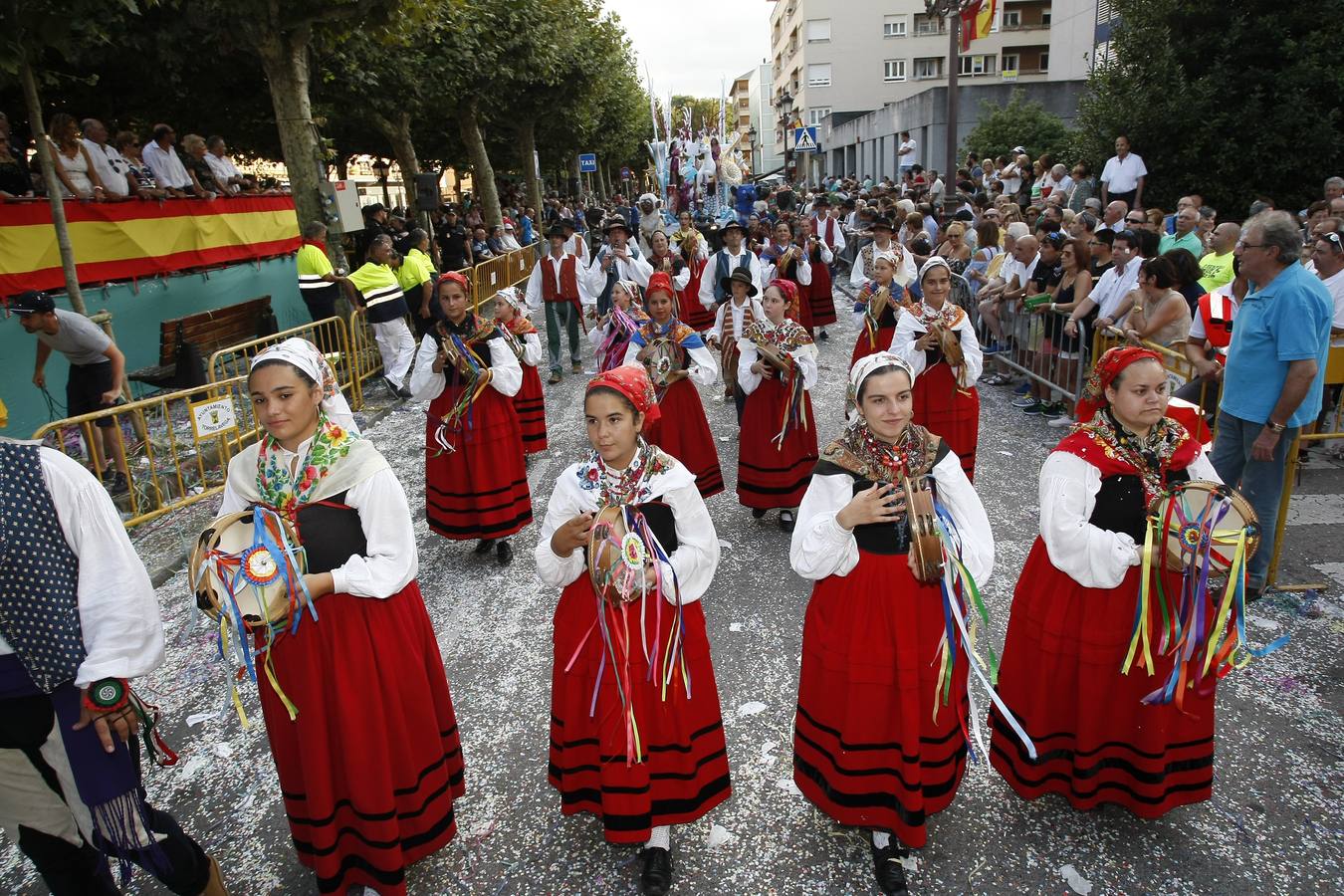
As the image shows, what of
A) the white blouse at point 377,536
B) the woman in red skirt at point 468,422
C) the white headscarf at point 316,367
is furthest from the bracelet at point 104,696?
the woman in red skirt at point 468,422

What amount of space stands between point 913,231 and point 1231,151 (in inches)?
209

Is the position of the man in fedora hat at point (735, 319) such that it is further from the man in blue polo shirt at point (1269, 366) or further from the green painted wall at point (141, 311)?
the green painted wall at point (141, 311)

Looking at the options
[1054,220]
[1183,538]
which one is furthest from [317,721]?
[1054,220]

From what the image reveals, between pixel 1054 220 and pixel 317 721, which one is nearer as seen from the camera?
pixel 317 721

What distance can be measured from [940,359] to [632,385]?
353 centimetres

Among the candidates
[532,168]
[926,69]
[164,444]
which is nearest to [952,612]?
[164,444]

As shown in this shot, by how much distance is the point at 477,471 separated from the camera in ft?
18.7

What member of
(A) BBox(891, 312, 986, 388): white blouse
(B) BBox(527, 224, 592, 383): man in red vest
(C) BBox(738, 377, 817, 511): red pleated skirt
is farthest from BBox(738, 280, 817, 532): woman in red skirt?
(B) BBox(527, 224, 592, 383): man in red vest

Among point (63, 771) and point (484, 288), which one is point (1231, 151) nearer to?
point (484, 288)

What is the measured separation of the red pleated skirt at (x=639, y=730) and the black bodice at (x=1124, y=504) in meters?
1.51

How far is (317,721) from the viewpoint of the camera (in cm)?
274

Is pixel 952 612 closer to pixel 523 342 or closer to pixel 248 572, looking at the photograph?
pixel 248 572

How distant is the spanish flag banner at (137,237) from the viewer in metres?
9.10

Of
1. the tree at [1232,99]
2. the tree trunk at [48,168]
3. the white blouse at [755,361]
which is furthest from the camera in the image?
the tree at [1232,99]
